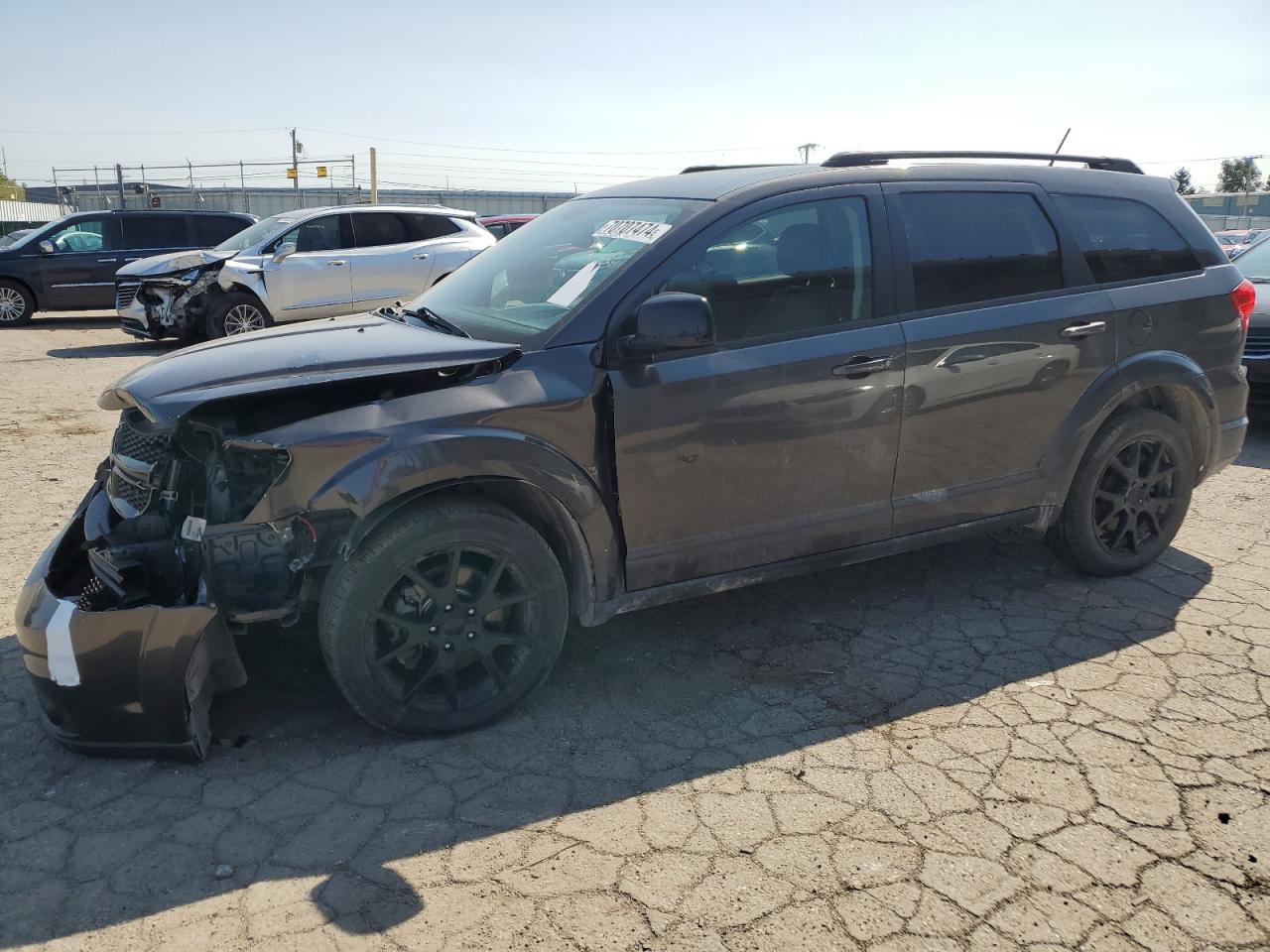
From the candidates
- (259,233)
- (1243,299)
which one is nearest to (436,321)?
(1243,299)

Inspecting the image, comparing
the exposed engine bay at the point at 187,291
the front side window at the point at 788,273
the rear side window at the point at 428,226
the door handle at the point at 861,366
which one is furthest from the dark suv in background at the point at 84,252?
the door handle at the point at 861,366

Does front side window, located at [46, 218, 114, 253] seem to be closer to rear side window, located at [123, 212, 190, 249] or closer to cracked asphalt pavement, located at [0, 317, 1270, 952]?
rear side window, located at [123, 212, 190, 249]

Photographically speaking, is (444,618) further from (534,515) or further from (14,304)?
(14,304)

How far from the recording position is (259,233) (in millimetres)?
12656

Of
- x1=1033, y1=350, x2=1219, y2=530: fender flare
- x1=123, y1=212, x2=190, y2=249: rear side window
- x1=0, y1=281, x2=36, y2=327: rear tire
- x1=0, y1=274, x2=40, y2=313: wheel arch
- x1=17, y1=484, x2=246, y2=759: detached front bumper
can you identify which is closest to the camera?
x1=17, y1=484, x2=246, y2=759: detached front bumper

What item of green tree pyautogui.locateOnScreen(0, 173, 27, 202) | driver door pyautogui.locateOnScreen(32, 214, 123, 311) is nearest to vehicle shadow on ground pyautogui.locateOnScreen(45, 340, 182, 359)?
driver door pyautogui.locateOnScreen(32, 214, 123, 311)

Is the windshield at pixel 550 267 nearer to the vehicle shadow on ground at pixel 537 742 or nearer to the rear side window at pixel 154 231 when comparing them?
the vehicle shadow on ground at pixel 537 742

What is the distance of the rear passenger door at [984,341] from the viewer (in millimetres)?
3812

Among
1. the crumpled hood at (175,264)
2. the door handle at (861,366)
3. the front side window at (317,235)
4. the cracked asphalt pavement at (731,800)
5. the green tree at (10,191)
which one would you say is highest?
the green tree at (10,191)

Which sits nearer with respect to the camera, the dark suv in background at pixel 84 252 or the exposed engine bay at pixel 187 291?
the exposed engine bay at pixel 187 291

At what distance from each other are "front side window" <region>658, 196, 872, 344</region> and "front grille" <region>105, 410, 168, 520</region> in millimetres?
1815

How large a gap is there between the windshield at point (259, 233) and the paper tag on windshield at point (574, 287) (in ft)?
31.9

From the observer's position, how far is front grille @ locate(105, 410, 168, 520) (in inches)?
127

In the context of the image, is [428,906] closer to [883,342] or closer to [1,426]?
[883,342]
